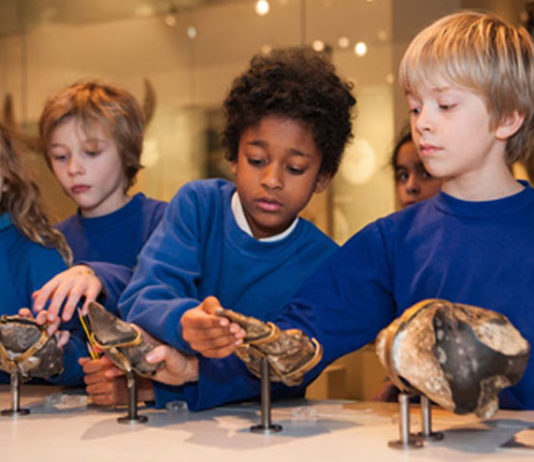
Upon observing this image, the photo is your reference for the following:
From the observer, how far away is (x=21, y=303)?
142 cm

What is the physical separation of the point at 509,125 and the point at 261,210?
37 centimetres

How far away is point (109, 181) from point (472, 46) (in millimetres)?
770

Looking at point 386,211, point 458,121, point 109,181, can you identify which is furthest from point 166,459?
point 386,211

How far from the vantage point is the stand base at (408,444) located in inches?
33.9

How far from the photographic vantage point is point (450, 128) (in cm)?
110

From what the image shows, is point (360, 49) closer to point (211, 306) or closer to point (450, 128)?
point (450, 128)

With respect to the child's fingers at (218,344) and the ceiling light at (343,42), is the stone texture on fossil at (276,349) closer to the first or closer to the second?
the child's fingers at (218,344)

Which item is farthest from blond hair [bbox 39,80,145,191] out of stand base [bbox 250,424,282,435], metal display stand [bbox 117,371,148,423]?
stand base [bbox 250,424,282,435]

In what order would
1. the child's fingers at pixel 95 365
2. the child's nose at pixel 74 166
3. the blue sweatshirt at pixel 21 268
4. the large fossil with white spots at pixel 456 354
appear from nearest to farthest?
the large fossil with white spots at pixel 456 354
the child's fingers at pixel 95 365
the blue sweatshirt at pixel 21 268
the child's nose at pixel 74 166

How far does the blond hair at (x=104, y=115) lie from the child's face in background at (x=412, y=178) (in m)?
0.64

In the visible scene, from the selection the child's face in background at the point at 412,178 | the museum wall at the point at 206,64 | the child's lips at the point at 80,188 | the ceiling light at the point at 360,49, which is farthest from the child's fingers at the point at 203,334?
the ceiling light at the point at 360,49

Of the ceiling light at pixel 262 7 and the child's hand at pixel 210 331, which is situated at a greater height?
the ceiling light at pixel 262 7

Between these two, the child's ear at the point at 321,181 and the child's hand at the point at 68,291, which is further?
the child's ear at the point at 321,181

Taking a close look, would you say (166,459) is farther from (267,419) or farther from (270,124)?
(270,124)
